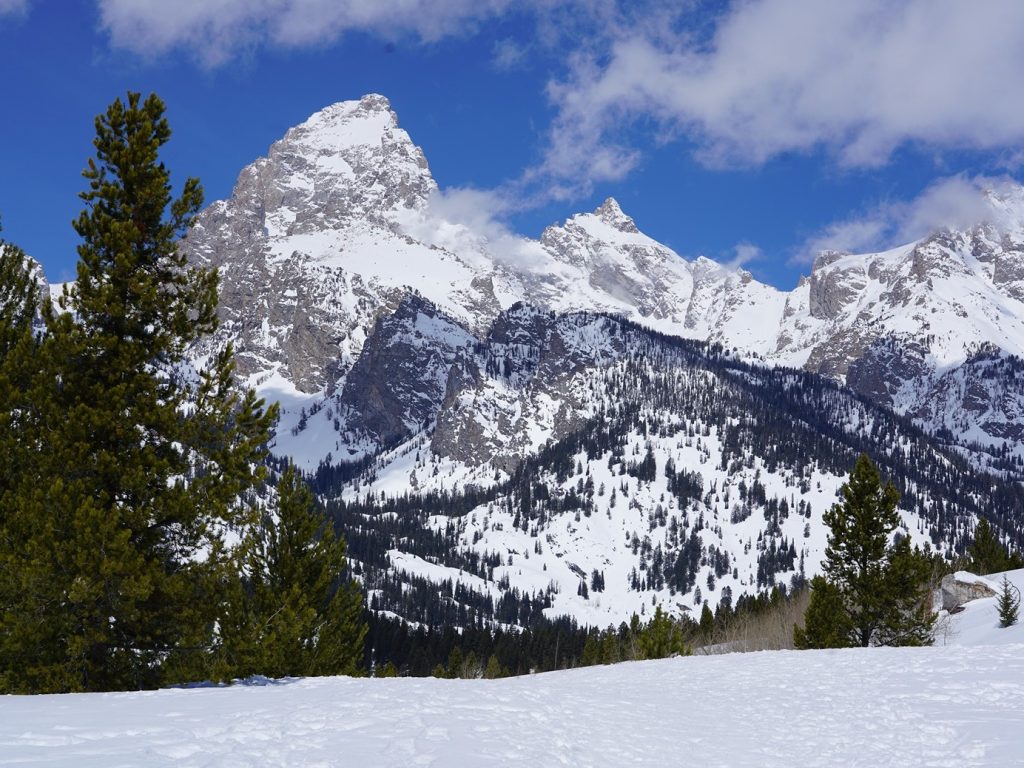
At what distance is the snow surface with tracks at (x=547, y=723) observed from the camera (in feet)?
29.1

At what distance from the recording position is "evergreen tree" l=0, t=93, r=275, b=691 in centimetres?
1329

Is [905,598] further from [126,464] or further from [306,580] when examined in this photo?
[126,464]

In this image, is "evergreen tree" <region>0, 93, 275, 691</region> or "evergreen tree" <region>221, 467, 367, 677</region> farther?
"evergreen tree" <region>221, 467, 367, 677</region>

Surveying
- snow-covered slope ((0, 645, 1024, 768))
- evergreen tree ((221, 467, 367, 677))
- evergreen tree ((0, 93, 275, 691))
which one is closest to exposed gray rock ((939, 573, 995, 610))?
snow-covered slope ((0, 645, 1024, 768))

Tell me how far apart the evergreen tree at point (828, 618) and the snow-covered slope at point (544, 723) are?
1613 centimetres

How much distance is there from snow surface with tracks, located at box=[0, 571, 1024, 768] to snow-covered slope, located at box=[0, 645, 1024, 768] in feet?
0.14

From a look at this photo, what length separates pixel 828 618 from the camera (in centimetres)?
3403

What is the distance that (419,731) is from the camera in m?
10.5

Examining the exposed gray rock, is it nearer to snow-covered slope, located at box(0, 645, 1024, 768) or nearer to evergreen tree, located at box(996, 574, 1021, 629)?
evergreen tree, located at box(996, 574, 1021, 629)

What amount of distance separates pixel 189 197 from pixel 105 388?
15.1ft

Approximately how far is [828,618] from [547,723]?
26.4 metres

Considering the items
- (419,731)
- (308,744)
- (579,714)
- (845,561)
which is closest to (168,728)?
(308,744)

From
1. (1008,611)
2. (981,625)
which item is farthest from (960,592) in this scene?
(1008,611)

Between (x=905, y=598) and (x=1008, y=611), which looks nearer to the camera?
(x=1008, y=611)
